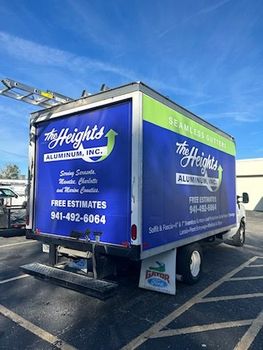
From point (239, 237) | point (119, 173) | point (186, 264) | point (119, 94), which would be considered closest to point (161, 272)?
point (186, 264)

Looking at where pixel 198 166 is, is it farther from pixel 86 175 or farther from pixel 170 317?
pixel 170 317

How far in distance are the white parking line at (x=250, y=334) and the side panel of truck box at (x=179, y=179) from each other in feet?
5.22

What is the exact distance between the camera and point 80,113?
522 cm

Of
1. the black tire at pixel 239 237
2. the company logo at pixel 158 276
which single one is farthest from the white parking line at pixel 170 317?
the black tire at pixel 239 237

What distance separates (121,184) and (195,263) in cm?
269

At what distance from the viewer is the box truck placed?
4.53m

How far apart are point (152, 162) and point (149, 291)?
2446 mm

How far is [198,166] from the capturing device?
6.37 m

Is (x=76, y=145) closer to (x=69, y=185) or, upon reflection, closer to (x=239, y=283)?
(x=69, y=185)

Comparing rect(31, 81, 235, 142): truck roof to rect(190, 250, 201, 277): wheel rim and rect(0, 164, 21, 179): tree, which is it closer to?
rect(190, 250, 201, 277): wheel rim

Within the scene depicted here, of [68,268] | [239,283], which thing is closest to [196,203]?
[239,283]

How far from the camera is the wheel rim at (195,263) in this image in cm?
613

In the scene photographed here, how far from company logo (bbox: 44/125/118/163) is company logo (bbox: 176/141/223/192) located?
1.34m

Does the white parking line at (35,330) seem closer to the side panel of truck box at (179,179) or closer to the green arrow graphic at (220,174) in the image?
the side panel of truck box at (179,179)
